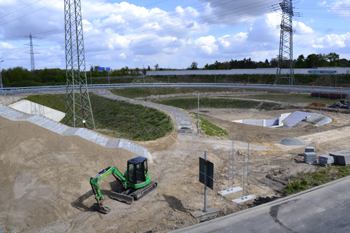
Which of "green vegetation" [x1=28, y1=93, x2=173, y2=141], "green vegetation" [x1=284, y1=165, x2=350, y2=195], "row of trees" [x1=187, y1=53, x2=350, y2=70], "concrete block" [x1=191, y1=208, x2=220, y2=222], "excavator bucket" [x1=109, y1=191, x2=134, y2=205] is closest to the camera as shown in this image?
"concrete block" [x1=191, y1=208, x2=220, y2=222]

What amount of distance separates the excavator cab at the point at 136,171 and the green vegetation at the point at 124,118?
48.8 ft

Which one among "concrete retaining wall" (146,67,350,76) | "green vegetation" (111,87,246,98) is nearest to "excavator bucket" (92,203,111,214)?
"green vegetation" (111,87,246,98)

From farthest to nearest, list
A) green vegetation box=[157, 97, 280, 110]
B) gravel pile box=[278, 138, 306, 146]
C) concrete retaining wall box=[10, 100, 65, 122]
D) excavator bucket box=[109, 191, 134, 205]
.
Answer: green vegetation box=[157, 97, 280, 110]
concrete retaining wall box=[10, 100, 65, 122]
gravel pile box=[278, 138, 306, 146]
excavator bucket box=[109, 191, 134, 205]

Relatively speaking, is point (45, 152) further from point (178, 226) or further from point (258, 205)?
point (258, 205)

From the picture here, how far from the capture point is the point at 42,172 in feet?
46.2

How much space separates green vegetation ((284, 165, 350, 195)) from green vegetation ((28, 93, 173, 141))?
15.9 metres

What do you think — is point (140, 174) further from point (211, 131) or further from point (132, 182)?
point (211, 131)

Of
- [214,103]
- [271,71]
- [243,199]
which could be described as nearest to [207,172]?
[243,199]

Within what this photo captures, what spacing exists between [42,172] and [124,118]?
1226 inches

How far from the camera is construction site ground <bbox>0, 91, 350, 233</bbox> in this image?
1170 cm

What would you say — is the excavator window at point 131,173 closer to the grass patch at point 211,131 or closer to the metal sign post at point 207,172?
the metal sign post at point 207,172

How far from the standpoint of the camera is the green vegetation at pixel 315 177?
15.1 metres

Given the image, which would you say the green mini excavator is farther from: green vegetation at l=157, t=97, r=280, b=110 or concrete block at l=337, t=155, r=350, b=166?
green vegetation at l=157, t=97, r=280, b=110

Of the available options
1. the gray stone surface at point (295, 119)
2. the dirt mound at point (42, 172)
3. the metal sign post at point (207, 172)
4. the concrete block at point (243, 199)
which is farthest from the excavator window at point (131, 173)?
the gray stone surface at point (295, 119)
